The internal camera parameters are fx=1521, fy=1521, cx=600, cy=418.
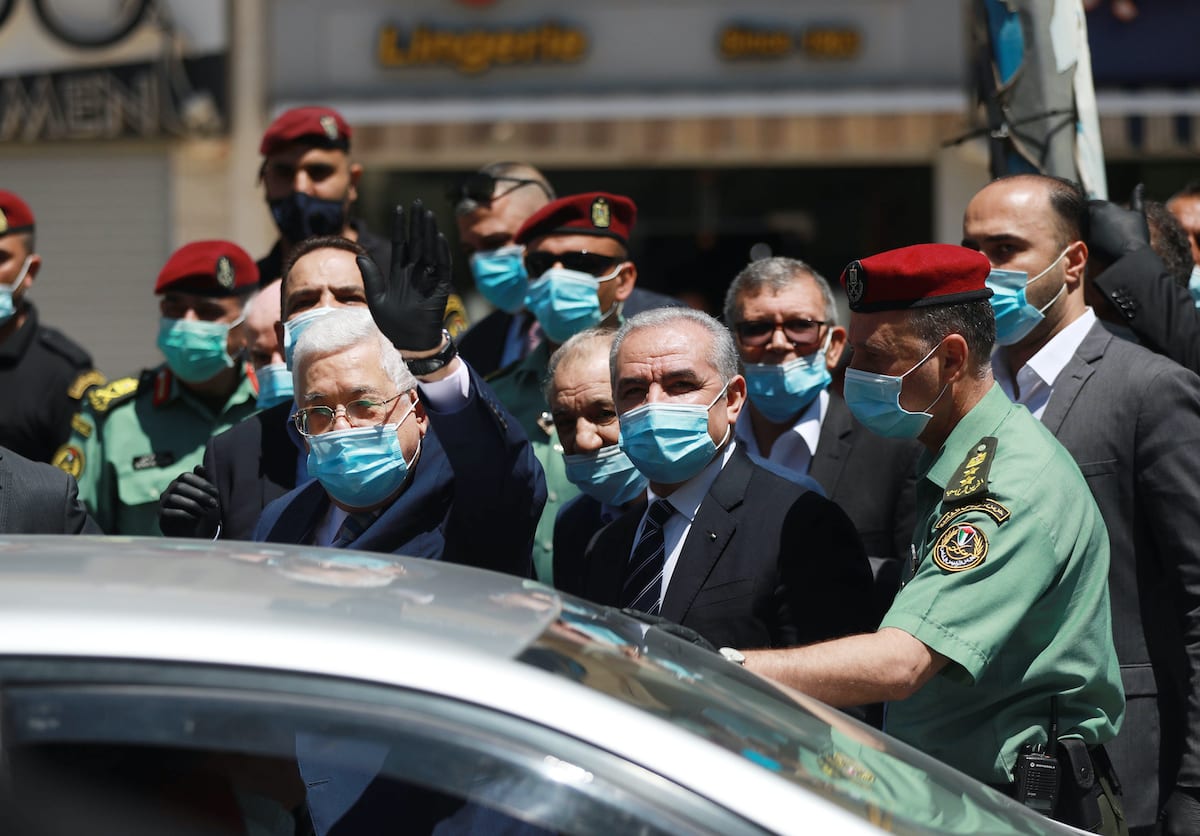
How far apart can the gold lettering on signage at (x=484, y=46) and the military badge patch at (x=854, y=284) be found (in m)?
9.38

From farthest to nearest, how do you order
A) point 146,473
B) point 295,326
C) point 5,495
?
point 146,473
point 295,326
point 5,495

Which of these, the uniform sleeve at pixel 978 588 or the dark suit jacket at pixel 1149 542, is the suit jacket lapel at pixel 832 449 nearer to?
the dark suit jacket at pixel 1149 542

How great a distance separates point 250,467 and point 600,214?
162 cm

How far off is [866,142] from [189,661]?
1074 centimetres

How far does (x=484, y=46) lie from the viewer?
12.3 meters

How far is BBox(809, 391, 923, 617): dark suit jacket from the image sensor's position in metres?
4.13

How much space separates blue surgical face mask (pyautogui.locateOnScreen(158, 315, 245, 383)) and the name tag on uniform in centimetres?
31

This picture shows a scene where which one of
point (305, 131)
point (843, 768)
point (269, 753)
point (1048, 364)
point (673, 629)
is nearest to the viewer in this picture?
point (269, 753)

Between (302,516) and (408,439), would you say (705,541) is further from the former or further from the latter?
(302,516)

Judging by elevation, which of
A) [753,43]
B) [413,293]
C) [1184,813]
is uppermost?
[753,43]

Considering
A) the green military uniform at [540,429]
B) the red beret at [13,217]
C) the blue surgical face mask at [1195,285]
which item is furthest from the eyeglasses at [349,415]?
the blue surgical face mask at [1195,285]

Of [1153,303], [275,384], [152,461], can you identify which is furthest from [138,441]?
[1153,303]

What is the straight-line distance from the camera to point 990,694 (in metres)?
2.93

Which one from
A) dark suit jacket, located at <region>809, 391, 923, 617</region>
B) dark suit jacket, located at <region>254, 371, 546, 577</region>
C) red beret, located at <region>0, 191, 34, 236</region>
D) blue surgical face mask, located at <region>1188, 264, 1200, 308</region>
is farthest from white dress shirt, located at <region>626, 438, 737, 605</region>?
red beret, located at <region>0, 191, 34, 236</region>
